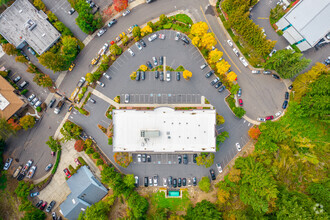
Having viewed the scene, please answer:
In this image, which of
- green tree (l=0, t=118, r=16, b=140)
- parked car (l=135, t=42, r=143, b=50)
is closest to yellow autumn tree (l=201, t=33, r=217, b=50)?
parked car (l=135, t=42, r=143, b=50)

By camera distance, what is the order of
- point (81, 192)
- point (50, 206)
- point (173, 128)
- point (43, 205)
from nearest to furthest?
1. point (173, 128)
2. point (81, 192)
3. point (50, 206)
4. point (43, 205)

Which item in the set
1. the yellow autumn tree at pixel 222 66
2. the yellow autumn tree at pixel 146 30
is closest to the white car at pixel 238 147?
the yellow autumn tree at pixel 222 66

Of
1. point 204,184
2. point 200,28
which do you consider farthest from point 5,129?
point 200,28

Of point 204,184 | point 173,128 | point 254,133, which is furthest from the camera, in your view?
point 254,133

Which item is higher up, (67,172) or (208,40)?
(67,172)

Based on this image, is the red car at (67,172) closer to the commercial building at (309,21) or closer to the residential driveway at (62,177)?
the residential driveway at (62,177)

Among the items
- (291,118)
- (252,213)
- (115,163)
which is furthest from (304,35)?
(115,163)

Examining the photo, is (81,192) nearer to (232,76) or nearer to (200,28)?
(232,76)
